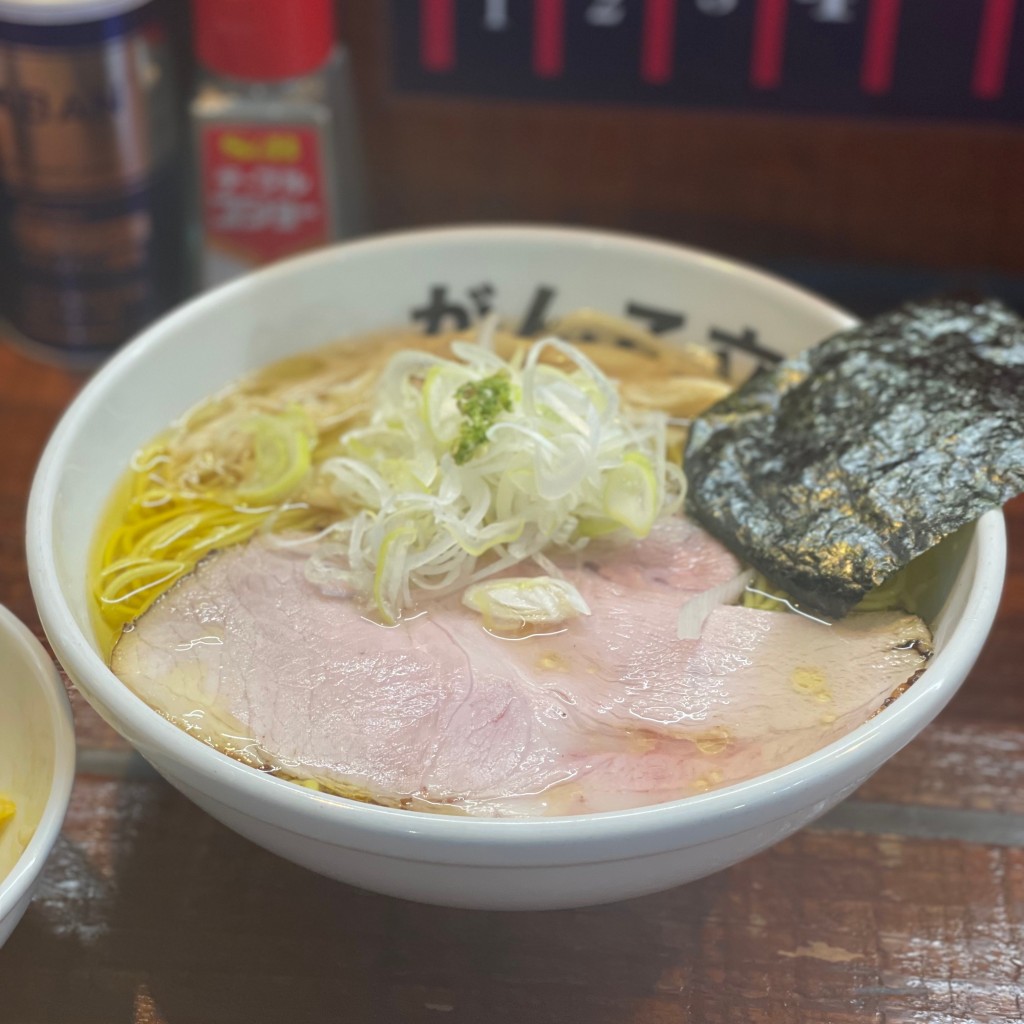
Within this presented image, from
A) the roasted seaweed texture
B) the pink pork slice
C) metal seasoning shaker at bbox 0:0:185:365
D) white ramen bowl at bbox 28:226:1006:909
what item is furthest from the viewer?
metal seasoning shaker at bbox 0:0:185:365

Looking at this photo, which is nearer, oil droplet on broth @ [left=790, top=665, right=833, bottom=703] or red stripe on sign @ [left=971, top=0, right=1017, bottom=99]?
oil droplet on broth @ [left=790, top=665, right=833, bottom=703]

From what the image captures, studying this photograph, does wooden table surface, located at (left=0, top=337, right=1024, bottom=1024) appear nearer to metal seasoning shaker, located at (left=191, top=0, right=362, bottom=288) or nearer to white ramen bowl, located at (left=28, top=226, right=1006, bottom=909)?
white ramen bowl, located at (left=28, top=226, right=1006, bottom=909)

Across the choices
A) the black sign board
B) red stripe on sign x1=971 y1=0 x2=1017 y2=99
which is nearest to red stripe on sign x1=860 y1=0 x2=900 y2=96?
the black sign board

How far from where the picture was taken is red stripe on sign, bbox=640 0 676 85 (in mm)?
1662

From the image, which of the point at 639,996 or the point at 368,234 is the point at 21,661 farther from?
the point at 368,234

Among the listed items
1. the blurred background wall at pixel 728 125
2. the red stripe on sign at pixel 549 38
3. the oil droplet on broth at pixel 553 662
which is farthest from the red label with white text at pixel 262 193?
the oil droplet on broth at pixel 553 662

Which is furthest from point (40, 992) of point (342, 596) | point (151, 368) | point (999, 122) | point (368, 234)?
point (999, 122)

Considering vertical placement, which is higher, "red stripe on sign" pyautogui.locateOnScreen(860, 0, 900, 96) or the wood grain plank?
"red stripe on sign" pyautogui.locateOnScreen(860, 0, 900, 96)

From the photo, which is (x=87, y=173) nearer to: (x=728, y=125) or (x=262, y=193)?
(x=262, y=193)

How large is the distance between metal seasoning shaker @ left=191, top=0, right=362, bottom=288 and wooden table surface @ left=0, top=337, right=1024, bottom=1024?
0.80m

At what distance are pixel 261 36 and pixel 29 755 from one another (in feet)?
3.21

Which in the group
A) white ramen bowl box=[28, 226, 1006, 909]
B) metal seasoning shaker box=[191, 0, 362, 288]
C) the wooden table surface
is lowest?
the wooden table surface

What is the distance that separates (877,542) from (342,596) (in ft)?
1.66

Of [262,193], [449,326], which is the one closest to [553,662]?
[449,326]
